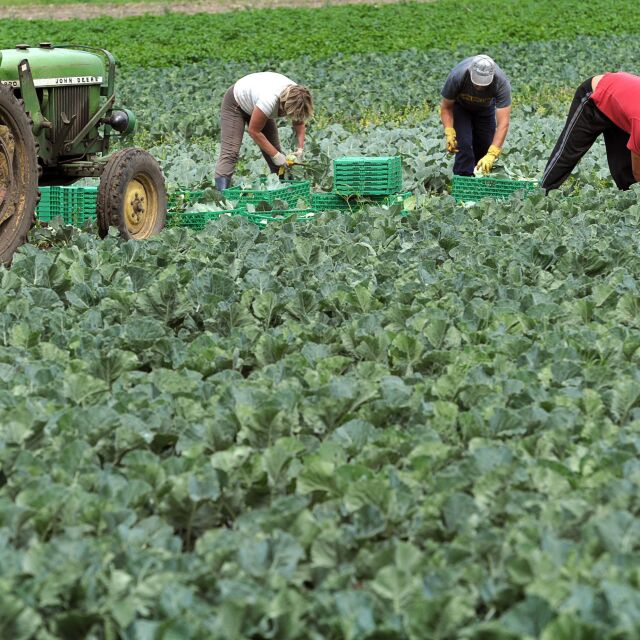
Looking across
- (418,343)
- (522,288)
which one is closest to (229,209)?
(522,288)

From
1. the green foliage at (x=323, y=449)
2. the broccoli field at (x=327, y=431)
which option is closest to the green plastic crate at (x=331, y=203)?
the broccoli field at (x=327, y=431)

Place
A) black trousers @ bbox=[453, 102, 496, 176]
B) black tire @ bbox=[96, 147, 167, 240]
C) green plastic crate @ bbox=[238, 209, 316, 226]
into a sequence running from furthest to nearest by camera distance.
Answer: black trousers @ bbox=[453, 102, 496, 176] < green plastic crate @ bbox=[238, 209, 316, 226] < black tire @ bbox=[96, 147, 167, 240]

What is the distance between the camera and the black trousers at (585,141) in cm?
875

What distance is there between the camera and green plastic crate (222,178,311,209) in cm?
956

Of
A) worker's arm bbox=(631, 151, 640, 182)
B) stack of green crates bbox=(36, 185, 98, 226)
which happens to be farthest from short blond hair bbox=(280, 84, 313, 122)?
worker's arm bbox=(631, 151, 640, 182)

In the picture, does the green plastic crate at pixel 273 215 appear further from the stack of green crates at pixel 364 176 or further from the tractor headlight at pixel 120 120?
the tractor headlight at pixel 120 120

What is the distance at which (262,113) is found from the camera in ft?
31.8

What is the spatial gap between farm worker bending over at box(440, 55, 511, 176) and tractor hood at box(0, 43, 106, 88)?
9.60 feet

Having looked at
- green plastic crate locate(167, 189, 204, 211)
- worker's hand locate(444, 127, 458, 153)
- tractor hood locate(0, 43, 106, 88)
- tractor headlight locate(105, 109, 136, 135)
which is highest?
tractor hood locate(0, 43, 106, 88)

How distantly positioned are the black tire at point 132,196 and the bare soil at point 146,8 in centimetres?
2901

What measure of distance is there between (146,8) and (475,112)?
29391 mm

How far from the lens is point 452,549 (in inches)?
124

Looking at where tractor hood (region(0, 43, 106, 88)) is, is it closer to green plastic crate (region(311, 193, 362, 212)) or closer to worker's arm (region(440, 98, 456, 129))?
green plastic crate (region(311, 193, 362, 212))

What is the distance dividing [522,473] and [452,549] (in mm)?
517
